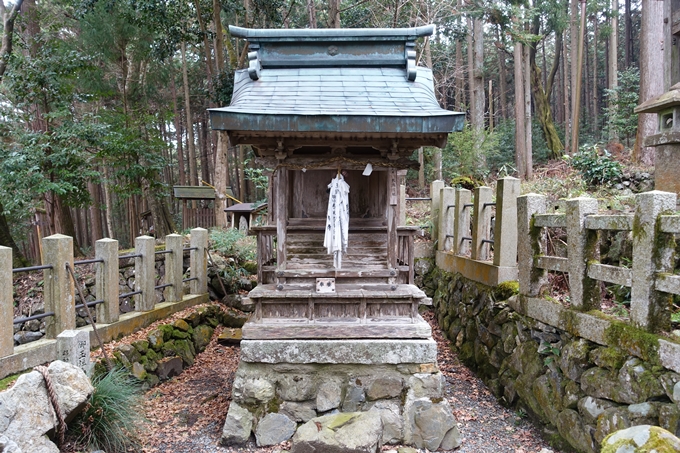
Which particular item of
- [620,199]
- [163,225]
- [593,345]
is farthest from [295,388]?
[163,225]

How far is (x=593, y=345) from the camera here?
4.45 meters

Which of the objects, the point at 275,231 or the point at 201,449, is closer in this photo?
the point at 201,449

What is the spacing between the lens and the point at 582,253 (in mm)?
4672

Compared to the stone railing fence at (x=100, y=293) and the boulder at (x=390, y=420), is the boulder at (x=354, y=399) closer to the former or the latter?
the boulder at (x=390, y=420)

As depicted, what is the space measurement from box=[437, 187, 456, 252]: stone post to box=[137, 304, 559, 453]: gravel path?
3.07m

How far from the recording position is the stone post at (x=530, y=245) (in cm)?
560

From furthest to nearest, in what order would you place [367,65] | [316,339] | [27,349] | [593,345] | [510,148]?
[510,148] → [367,65] → [316,339] → [27,349] → [593,345]

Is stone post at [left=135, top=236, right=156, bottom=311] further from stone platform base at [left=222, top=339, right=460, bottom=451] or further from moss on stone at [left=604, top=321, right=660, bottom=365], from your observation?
moss on stone at [left=604, top=321, right=660, bottom=365]

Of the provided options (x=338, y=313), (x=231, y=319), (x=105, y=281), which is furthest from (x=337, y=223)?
(x=231, y=319)

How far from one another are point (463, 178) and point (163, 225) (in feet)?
38.7

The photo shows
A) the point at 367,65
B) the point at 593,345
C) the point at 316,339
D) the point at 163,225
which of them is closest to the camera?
the point at 593,345

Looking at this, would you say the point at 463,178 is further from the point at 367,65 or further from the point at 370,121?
the point at 370,121

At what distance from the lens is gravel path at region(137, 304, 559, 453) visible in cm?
514

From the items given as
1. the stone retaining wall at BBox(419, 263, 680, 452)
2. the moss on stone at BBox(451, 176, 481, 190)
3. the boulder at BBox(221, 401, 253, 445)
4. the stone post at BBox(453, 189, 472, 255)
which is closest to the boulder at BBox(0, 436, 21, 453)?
the boulder at BBox(221, 401, 253, 445)
